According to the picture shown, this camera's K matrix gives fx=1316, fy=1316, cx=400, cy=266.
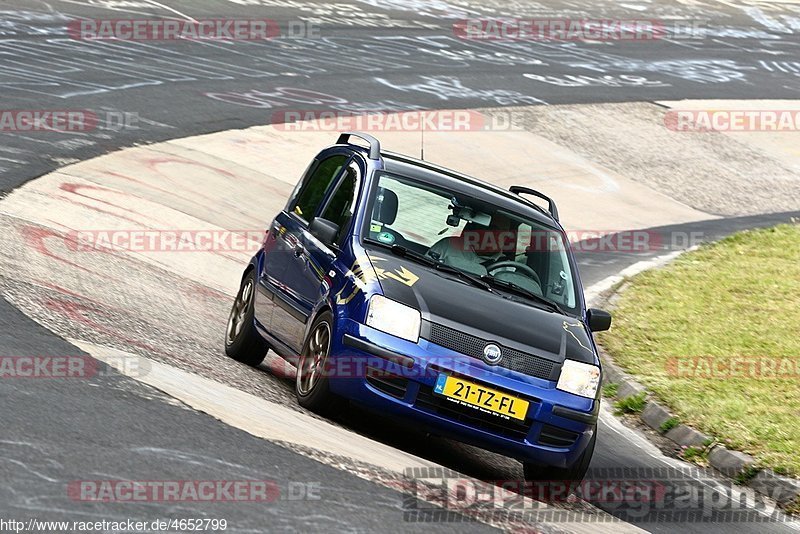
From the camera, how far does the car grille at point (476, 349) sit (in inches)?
299

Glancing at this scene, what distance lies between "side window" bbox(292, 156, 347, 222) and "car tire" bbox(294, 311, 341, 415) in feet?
4.95

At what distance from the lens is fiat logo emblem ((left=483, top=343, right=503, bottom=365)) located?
299 inches

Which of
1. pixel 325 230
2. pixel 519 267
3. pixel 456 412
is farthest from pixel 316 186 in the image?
pixel 456 412

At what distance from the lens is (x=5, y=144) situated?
16.7 metres

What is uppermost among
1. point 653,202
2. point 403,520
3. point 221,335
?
point 403,520

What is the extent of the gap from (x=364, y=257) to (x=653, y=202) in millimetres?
15467

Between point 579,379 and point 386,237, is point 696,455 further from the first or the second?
point 386,237

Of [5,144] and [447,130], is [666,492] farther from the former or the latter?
[447,130]

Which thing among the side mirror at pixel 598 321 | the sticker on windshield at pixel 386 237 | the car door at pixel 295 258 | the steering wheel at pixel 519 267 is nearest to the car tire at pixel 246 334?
the car door at pixel 295 258

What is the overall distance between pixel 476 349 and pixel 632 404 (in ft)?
12.9

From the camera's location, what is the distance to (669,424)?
34.4ft

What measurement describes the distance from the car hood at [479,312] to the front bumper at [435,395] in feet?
0.59

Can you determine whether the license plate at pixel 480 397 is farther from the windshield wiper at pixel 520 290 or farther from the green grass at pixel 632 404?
the green grass at pixel 632 404

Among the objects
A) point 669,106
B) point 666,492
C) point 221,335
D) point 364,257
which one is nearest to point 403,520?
point 364,257
